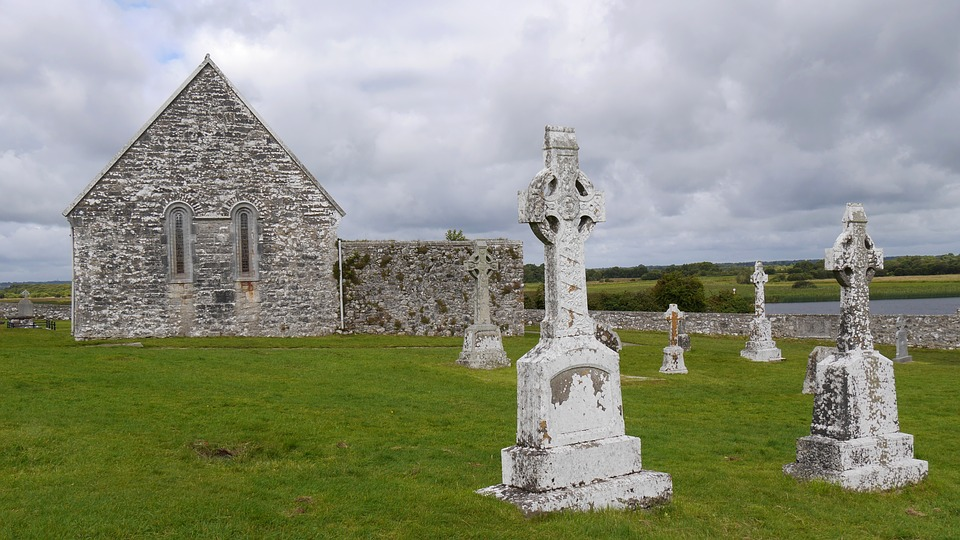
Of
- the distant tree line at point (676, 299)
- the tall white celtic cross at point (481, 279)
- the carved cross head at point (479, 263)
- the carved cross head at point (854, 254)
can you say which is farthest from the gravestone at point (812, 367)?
the distant tree line at point (676, 299)

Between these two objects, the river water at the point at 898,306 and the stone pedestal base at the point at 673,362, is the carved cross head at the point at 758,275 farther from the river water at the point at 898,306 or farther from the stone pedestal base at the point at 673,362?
the river water at the point at 898,306

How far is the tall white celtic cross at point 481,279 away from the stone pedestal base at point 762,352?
29.3 ft

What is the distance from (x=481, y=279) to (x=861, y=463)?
1245 centimetres

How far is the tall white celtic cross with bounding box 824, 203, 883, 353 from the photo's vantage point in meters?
8.94

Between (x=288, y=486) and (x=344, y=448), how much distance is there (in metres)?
1.89

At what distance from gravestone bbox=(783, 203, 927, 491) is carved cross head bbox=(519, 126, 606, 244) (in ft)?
10.6

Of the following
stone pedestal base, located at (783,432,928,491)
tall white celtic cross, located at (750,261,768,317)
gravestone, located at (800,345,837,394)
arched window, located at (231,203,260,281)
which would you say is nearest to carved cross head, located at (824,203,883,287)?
stone pedestal base, located at (783,432,928,491)

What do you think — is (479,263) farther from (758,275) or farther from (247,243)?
(247,243)

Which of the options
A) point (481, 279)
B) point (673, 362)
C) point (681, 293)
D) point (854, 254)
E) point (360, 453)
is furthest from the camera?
point (681, 293)

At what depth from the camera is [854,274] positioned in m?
9.16

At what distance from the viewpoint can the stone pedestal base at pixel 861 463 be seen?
8.32m

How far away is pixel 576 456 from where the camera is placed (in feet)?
23.1

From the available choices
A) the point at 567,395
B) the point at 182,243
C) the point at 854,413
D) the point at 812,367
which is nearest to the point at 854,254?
the point at 854,413

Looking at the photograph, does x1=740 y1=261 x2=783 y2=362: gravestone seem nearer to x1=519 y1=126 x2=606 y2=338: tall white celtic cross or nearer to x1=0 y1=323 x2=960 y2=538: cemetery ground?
x1=0 y1=323 x2=960 y2=538: cemetery ground
